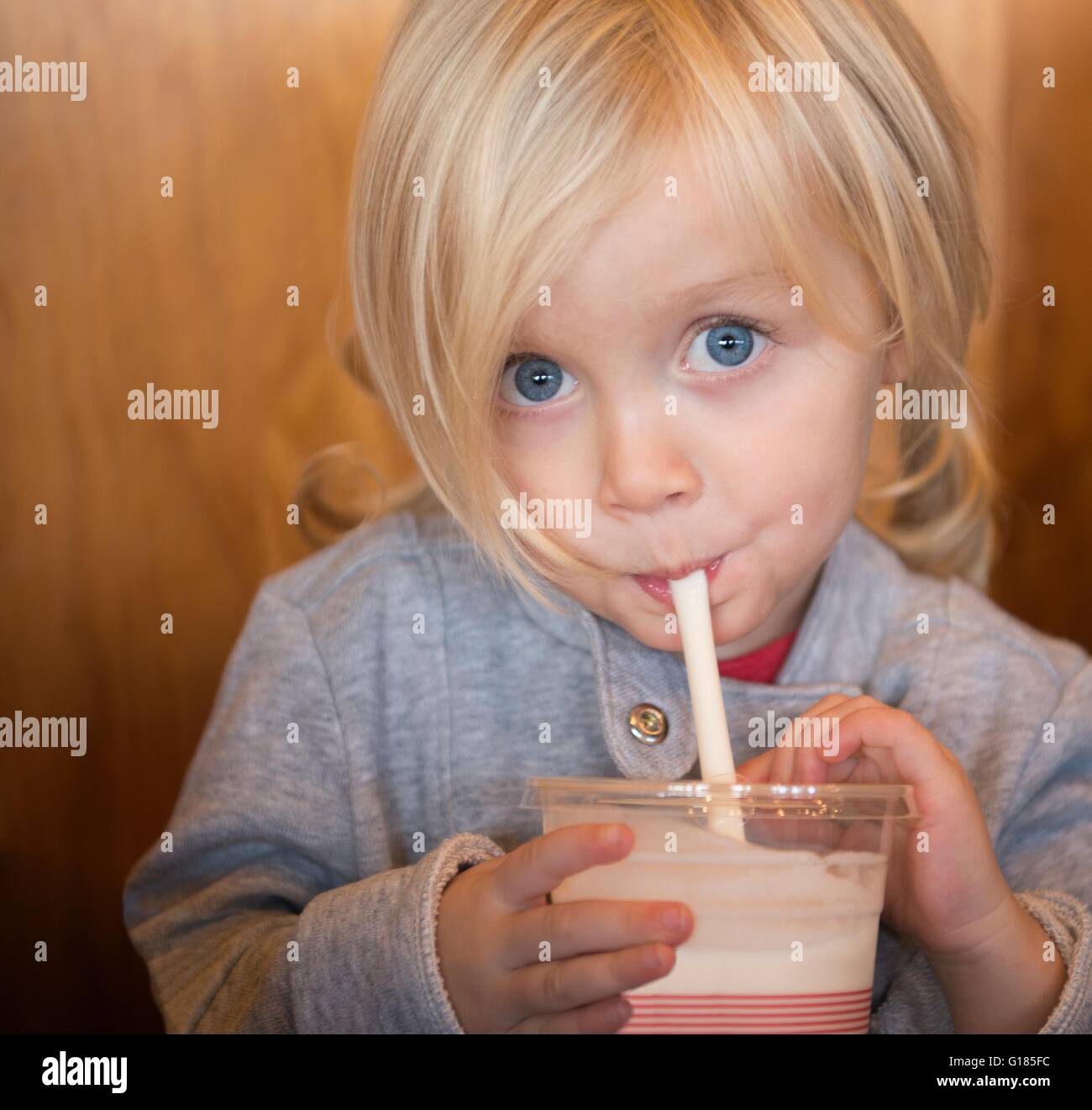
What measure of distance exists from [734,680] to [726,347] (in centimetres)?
27

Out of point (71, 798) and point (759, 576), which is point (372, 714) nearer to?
point (759, 576)

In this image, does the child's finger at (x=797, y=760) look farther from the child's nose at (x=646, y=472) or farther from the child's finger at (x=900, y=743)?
the child's nose at (x=646, y=472)

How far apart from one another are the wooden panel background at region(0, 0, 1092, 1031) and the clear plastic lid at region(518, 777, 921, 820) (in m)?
0.69

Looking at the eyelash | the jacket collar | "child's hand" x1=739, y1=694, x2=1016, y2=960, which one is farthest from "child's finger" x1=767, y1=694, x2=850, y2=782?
the eyelash

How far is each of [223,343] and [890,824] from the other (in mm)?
824

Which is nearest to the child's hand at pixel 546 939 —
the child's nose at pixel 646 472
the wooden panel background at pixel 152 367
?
the child's nose at pixel 646 472

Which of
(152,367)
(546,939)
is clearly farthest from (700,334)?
(152,367)

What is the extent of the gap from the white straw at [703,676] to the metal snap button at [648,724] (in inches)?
3.0

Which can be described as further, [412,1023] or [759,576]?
[759,576]

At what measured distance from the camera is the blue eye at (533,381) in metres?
0.86

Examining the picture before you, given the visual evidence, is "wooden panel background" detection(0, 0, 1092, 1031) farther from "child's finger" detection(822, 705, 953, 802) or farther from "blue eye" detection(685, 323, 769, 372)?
"child's finger" detection(822, 705, 953, 802)

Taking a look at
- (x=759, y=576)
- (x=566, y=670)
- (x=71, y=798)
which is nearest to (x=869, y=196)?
(x=759, y=576)

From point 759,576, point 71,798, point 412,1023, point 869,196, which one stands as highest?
point 869,196
